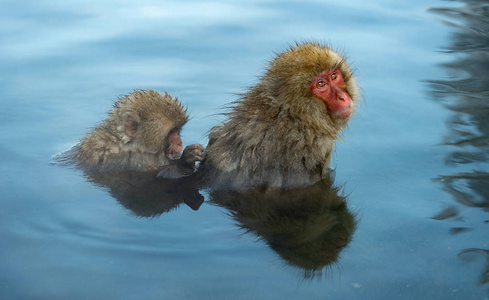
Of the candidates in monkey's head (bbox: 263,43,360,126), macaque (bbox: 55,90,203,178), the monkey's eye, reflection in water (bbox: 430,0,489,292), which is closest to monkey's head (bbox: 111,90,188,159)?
macaque (bbox: 55,90,203,178)

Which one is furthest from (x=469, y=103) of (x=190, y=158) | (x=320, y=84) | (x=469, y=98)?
(x=190, y=158)

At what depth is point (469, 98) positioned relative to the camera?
6105 mm

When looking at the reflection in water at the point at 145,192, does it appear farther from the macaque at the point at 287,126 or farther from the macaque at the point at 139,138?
the macaque at the point at 287,126

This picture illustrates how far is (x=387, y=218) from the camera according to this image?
4465 millimetres

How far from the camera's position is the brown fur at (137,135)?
201 inches

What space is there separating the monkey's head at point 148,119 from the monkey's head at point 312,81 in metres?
0.80

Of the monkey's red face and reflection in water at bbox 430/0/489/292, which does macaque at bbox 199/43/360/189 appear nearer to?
the monkey's red face

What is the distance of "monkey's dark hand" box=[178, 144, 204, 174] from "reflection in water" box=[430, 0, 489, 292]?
1.57 meters

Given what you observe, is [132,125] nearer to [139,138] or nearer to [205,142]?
[139,138]

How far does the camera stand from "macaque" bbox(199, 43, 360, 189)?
15.0 feet

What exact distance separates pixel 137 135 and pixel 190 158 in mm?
474

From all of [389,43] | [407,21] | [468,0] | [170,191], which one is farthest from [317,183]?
[468,0]

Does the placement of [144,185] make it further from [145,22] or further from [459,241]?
[145,22]

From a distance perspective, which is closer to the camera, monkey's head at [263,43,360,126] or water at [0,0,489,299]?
water at [0,0,489,299]
